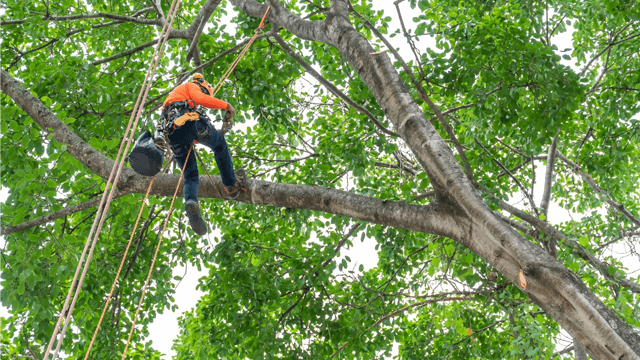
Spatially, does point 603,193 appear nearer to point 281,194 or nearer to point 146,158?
point 281,194

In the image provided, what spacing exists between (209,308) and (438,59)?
158 inches

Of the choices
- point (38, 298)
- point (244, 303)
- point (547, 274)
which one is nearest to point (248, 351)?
point (244, 303)

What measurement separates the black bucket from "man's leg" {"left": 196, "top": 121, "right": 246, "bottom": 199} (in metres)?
0.45

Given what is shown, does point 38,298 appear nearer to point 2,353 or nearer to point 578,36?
point 2,353

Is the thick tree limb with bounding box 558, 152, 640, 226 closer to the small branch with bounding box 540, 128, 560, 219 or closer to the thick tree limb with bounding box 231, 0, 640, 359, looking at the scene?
the small branch with bounding box 540, 128, 560, 219

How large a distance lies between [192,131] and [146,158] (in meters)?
0.49

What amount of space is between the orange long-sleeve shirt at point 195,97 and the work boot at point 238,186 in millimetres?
521

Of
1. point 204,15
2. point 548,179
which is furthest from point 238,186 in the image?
point 548,179

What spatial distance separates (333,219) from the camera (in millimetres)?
5273

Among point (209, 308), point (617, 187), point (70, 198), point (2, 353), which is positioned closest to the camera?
point (70, 198)

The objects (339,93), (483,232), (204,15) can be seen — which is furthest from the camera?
(204,15)

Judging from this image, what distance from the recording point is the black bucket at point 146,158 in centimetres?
328

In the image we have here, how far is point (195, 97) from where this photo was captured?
3.59 metres

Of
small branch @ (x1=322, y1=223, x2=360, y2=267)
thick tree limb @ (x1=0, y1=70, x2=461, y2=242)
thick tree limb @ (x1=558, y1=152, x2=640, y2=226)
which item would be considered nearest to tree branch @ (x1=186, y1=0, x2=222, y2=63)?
thick tree limb @ (x1=0, y1=70, x2=461, y2=242)
